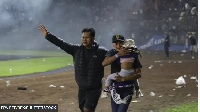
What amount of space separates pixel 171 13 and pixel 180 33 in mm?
2656

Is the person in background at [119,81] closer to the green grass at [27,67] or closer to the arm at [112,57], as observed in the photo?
the arm at [112,57]

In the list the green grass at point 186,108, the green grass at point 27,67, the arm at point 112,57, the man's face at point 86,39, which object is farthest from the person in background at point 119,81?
the green grass at point 27,67

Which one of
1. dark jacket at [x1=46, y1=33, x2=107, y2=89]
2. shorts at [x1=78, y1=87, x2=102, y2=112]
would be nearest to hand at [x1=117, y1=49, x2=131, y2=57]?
dark jacket at [x1=46, y1=33, x2=107, y2=89]

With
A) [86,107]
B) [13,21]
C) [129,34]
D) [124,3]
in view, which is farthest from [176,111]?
[13,21]

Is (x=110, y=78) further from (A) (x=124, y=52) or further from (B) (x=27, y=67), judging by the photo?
(B) (x=27, y=67)

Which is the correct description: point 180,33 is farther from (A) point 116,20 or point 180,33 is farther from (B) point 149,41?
(A) point 116,20

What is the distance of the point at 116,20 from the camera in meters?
40.4

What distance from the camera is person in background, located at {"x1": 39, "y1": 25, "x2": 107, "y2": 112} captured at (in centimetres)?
470
